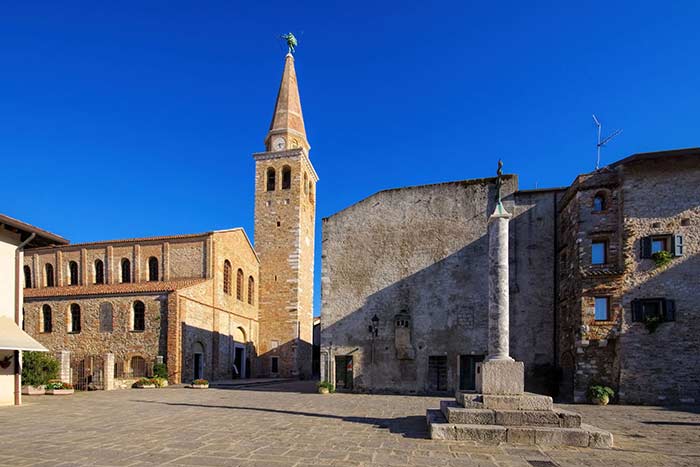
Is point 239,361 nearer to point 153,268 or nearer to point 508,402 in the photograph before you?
point 153,268

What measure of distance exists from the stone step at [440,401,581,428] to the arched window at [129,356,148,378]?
2075 centimetres

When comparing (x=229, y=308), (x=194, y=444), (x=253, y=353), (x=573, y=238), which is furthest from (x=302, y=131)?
(x=194, y=444)

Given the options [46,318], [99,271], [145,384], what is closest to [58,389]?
[145,384]

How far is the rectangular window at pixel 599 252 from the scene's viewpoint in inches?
640

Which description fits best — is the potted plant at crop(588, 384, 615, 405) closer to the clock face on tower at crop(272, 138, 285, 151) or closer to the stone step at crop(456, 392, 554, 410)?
the stone step at crop(456, 392, 554, 410)

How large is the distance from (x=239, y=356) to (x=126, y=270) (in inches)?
384

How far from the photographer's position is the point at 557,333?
1788cm

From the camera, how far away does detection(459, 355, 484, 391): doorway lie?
1864 centimetres

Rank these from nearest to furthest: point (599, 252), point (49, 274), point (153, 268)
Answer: point (599, 252), point (153, 268), point (49, 274)

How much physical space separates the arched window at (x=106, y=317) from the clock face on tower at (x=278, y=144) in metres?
16.8

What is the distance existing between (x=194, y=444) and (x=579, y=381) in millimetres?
13457

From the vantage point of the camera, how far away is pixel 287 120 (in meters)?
36.2

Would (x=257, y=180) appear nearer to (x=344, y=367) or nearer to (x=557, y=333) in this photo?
(x=344, y=367)

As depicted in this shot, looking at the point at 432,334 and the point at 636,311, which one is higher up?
the point at 636,311
